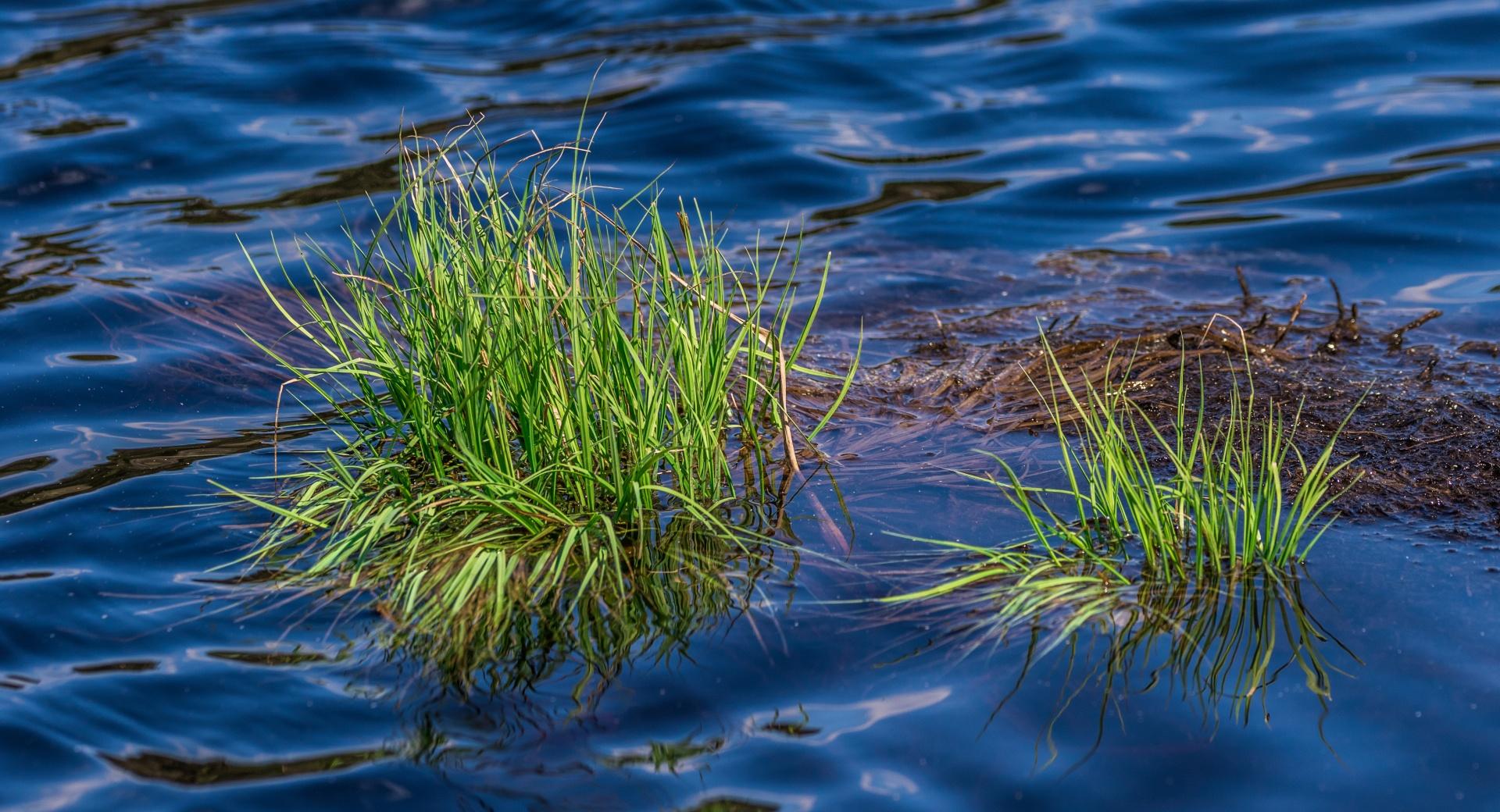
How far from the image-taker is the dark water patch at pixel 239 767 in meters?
2.54

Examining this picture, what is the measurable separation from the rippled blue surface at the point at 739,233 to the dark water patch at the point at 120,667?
13mm

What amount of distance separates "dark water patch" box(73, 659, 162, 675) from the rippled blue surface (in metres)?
0.01

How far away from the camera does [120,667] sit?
2875mm

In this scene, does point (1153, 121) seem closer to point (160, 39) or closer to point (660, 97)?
point (660, 97)

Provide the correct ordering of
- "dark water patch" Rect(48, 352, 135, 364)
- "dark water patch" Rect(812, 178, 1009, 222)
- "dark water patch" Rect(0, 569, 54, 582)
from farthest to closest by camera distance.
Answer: "dark water patch" Rect(812, 178, 1009, 222), "dark water patch" Rect(48, 352, 135, 364), "dark water patch" Rect(0, 569, 54, 582)

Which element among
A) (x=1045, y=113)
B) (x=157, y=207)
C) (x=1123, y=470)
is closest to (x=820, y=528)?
(x=1123, y=470)

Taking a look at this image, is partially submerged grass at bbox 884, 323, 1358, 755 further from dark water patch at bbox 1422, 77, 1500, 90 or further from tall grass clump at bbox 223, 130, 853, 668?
dark water patch at bbox 1422, 77, 1500, 90

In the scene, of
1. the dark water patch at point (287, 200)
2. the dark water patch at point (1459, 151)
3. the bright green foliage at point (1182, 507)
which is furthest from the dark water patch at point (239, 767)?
the dark water patch at point (1459, 151)

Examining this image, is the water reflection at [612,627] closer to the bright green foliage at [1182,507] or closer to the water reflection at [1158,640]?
the water reflection at [1158,640]

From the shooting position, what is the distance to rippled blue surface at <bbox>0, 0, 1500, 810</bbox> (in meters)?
2.54

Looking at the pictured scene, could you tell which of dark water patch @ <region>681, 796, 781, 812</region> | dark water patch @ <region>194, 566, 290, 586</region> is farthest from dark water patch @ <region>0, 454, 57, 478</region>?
dark water patch @ <region>681, 796, 781, 812</region>

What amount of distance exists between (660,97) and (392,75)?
1.70m

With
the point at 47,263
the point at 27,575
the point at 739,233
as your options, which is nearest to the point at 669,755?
the point at 27,575

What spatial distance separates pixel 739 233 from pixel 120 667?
3615 mm
